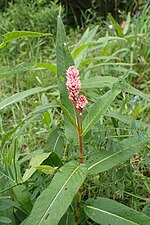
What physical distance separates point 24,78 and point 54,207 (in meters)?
2.23

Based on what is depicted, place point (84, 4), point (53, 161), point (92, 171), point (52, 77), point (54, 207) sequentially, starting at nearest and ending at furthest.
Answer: point (54, 207), point (92, 171), point (53, 161), point (52, 77), point (84, 4)

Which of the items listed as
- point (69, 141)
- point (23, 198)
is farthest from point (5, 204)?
point (69, 141)

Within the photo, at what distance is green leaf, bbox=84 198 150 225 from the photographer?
1169mm

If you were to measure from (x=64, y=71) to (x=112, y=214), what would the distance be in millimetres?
433

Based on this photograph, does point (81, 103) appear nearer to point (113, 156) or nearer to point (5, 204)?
point (113, 156)

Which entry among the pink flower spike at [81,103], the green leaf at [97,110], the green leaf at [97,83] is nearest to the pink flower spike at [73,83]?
the pink flower spike at [81,103]

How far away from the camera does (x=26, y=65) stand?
1.32 meters

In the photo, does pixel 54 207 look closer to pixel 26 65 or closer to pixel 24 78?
pixel 26 65

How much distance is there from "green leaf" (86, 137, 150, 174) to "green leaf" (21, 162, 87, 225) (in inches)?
4.4

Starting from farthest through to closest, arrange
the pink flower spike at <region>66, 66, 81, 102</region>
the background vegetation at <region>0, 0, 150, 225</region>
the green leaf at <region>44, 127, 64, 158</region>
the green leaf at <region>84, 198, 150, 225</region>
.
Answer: the green leaf at <region>44, 127, 64, 158</region>
the background vegetation at <region>0, 0, 150, 225</region>
the green leaf at <region>84, 198, 150, 225</region>
the pink flower spike at <region>66, 66, 81, 102</region>

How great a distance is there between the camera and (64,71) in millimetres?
1298

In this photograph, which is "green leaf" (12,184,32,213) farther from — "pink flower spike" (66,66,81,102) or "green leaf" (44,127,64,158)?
"pink flower spike" (66,66,81,102)

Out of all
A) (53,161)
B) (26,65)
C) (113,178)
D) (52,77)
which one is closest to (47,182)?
(53,161)

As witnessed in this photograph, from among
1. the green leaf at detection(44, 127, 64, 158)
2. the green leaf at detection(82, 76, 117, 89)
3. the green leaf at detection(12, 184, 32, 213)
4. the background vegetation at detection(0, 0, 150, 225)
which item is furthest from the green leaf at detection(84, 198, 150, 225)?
the green leaf at detection(82, 76, 117, 89)
